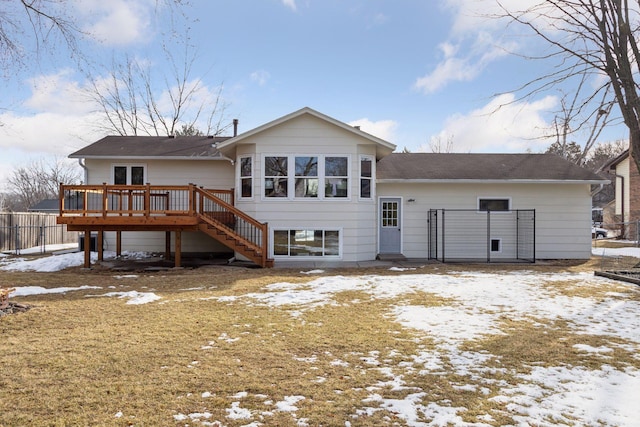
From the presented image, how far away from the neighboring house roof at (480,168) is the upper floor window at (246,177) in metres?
4.59

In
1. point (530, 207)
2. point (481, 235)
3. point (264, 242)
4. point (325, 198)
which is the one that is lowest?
point (264, 242)

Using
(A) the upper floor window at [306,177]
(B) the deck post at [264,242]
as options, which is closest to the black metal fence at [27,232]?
(B) the deck post at [264,242]

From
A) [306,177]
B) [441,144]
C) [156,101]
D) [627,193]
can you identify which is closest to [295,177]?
[306,177]

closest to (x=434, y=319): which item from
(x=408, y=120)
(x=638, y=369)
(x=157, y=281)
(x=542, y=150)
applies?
(x=638, y=369)

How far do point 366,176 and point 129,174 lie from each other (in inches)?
359

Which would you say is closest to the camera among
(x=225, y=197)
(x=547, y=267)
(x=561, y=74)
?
(x=561, y=74)

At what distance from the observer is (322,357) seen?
14.1 feet

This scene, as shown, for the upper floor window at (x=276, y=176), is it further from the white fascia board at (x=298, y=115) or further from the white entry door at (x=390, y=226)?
the white entry door at (x=390, y=226)

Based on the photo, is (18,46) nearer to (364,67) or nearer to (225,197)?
(225,197)

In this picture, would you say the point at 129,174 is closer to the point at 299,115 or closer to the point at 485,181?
the point at 299,115

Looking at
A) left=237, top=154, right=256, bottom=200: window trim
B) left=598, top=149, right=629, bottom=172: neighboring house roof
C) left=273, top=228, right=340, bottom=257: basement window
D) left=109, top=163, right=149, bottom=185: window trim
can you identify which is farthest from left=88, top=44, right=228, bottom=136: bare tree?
left=598, top=149, right=629, bottom=172: neighboring house roof

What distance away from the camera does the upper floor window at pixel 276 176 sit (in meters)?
12.7

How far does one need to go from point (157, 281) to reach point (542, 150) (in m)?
45.1

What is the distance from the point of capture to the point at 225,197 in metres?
14.3
